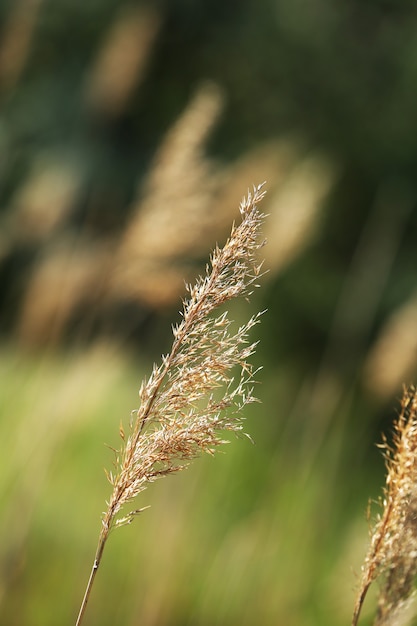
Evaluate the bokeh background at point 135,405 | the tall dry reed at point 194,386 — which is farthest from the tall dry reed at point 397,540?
the tall dry reed at point 194,386

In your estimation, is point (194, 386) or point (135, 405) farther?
point (135, 405)

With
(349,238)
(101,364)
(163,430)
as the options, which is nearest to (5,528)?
(101,364)

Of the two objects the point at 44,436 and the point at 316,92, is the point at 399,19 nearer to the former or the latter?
the point at 316,92

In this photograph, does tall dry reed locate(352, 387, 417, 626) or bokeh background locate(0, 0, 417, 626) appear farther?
bokeh background locate(0, 0, 417, 626)

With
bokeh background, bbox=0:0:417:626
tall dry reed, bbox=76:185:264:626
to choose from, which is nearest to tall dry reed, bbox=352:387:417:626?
bokeh background, bbox=0:0:417:626

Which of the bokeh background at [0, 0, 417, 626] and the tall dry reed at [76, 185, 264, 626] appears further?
the bokeh background at [0, 0, 417, 626]

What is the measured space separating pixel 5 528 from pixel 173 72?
27.6 ft

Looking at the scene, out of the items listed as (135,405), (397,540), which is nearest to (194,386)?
(397,540)

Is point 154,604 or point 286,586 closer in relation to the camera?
point 154,604

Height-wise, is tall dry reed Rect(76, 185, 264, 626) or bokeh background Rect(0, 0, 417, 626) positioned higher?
bokeh background Rect(0, 0, 417, 626)

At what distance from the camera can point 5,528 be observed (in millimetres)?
2213

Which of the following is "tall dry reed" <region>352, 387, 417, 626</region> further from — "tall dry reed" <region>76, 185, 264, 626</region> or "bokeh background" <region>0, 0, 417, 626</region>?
"tall dry reed" <region>76, 185, 264, 626</region>

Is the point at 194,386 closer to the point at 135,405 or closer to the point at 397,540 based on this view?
the point at 397,540

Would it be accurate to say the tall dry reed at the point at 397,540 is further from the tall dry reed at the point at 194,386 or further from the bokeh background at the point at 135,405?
the tall dry reed at the point at 194,386
